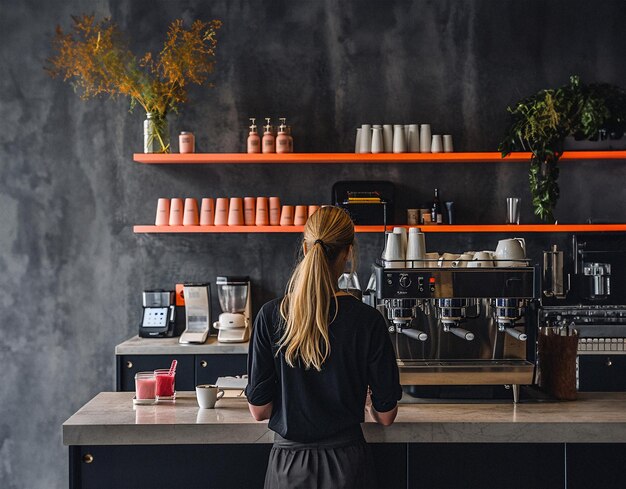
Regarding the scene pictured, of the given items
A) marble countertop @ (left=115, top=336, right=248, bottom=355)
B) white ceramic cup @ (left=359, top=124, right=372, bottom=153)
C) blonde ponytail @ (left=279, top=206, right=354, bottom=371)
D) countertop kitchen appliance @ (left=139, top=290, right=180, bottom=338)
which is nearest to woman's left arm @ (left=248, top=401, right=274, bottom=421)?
blonde ponytail @ (left=279, top=206, right=354, bottom=371)

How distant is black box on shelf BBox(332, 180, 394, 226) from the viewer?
4.80 meters

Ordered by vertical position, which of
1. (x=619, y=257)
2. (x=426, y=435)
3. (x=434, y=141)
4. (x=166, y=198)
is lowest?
(x=426, y=435)

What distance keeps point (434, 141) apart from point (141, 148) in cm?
186

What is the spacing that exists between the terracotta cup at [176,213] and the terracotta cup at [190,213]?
35mm

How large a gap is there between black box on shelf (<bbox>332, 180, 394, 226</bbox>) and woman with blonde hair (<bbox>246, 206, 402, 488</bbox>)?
8.38 feet

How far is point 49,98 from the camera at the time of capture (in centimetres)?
494

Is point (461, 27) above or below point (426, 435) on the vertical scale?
above

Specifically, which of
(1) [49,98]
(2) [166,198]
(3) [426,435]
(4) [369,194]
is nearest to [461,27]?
(4) [369,194]

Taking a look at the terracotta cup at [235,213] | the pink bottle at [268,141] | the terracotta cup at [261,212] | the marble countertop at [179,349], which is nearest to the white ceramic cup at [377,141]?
the pink bottle at [268,141]

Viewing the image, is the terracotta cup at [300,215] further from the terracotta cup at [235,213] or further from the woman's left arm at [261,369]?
the woman's left arm at [261,369]

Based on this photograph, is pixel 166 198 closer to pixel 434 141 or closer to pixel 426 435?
pixel 434 141

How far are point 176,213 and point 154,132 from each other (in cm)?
51

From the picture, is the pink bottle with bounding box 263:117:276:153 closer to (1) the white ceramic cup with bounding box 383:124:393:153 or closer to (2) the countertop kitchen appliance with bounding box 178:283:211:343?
(1) the white ceramic cup with bounding box 383:124:393:153

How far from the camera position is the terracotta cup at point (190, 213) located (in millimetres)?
4738
